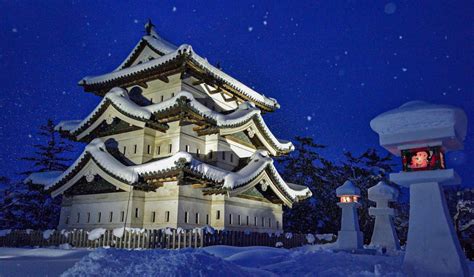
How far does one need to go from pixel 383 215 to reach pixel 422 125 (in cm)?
937

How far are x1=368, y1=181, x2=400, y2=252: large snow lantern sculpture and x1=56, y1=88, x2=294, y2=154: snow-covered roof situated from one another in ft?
24.1

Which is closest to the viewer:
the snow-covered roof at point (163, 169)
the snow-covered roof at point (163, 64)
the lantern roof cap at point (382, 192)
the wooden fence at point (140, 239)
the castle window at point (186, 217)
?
the wooden fence at point (140, 239)

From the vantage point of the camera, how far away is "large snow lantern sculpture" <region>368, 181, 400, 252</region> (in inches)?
554

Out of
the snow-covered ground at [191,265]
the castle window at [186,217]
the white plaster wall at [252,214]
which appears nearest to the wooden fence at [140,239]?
the white plaster wall at [252,214]

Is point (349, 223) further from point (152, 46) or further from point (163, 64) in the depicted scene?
point (152, 46)

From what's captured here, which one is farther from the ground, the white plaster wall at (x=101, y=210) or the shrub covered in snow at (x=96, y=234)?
the white plaster wall at (x=101, y=210)

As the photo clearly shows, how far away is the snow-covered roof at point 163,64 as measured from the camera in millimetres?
16984

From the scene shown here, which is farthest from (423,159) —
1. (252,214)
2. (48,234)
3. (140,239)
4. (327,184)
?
(327,184)

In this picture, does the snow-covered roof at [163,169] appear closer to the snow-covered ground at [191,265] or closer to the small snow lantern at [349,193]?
the small snow lantern at [349,193]

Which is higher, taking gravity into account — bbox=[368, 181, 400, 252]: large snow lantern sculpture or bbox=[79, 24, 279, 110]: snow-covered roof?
bbox=[79, 24, 279, 110]: snow-covered roof

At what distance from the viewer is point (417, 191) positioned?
6512 millimetres

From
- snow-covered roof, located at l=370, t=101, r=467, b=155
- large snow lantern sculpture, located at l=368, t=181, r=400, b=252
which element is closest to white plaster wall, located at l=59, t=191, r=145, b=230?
large snow lantern sculpture, located at l=368, t=181, r=400, b=252

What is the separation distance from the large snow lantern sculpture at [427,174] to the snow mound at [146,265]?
3.38 m

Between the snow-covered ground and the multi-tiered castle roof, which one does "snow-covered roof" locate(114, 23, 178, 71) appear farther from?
the snow-covered ground
